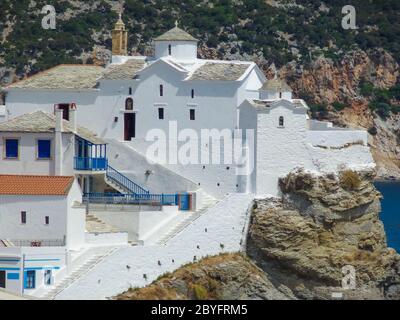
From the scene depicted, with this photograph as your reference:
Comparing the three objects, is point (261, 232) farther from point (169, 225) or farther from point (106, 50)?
point (106, 50)

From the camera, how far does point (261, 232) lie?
77688 mm

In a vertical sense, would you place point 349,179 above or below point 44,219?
above

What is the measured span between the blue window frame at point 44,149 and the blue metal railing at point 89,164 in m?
1.11

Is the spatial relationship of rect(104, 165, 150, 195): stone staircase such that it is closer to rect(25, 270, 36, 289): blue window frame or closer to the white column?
the white column

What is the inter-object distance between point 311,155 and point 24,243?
40.1 feet

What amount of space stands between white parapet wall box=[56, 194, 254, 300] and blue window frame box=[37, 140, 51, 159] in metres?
4.92

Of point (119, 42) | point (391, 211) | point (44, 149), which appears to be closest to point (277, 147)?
point (44, 149)

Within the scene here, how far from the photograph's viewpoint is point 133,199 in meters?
78.0

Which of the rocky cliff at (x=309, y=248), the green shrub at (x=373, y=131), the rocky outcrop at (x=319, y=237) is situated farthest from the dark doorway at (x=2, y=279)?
the green shrub at (x=373, y=131)

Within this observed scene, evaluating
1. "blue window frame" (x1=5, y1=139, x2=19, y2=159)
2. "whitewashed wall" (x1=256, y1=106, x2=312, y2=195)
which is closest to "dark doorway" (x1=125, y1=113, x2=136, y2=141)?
"whitewashed wall" (x1=256, y1=106, x2=312, y2=195)

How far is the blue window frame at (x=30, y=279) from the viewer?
71.5 metres

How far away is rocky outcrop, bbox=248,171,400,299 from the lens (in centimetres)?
7762

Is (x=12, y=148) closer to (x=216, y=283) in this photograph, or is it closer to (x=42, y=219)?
(x=42, y=219)

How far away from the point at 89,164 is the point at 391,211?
49.3 meters
